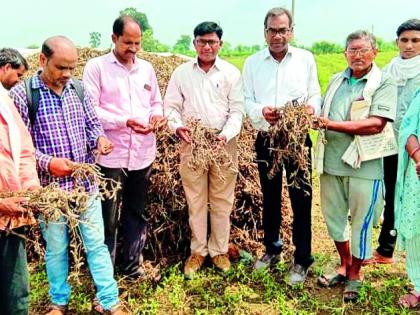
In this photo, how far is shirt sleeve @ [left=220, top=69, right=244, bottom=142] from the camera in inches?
168

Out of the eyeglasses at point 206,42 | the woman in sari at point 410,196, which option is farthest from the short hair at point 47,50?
the woman in sari at point 410,196

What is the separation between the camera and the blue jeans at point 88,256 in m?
3.58

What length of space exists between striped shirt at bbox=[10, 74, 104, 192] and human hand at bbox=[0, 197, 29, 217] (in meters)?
0.65

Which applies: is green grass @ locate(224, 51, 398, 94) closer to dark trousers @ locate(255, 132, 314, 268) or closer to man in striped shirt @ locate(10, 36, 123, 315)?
dark trousers @ locate(255, 132, 314, 268)

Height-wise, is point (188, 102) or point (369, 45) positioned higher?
point (369, 45)

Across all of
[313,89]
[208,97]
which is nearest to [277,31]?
[313,89]

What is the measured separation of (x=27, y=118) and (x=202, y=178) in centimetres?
162

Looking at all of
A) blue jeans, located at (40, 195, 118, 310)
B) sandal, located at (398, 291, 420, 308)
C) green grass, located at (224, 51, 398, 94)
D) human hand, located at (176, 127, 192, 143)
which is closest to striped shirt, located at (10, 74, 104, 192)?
blue jeans, located at (40, 195, 118, 310)

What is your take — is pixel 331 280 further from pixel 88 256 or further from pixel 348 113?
pixel 88 256

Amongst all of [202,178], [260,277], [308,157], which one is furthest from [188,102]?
[260,277]

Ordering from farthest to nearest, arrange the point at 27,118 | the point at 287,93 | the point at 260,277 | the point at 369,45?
the point at 260,277
the point at 287,93
the point at 369,45
the point at 27,118

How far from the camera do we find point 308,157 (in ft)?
13.6

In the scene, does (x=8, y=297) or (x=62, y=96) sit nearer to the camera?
(x=8, y=297)

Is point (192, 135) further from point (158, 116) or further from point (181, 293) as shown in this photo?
point (181, 293)
